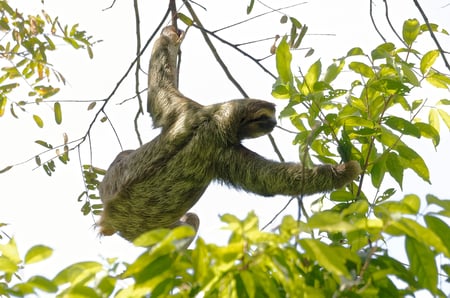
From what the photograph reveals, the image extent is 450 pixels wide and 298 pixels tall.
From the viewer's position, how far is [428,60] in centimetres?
467

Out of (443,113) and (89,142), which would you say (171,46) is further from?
(443,113)

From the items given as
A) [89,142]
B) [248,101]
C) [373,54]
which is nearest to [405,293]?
[373,54]

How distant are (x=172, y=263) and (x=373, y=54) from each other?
8.12 ft

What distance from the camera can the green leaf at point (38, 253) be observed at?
233 cm

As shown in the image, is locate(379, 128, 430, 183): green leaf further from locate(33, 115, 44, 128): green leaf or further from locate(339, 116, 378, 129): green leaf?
locate(33, 115, 44, 128): green leaf

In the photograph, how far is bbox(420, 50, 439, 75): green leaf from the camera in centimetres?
466

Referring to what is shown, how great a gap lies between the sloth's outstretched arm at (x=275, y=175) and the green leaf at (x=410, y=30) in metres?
1.07

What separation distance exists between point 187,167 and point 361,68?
231cm

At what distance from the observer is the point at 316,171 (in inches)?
222

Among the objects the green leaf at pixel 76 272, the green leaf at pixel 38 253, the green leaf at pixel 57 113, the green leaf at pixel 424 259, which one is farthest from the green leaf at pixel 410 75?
the green leaf at pixel 57 113

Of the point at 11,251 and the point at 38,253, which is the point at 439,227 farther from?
the point at 11,251

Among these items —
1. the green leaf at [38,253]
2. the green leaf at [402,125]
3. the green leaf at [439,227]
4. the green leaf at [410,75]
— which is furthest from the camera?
the green leaf at [402,125]

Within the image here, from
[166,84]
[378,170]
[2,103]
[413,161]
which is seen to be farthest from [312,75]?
[2,103]

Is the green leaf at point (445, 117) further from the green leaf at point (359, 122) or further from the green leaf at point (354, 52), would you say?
the green leaf at point (354, 52)
